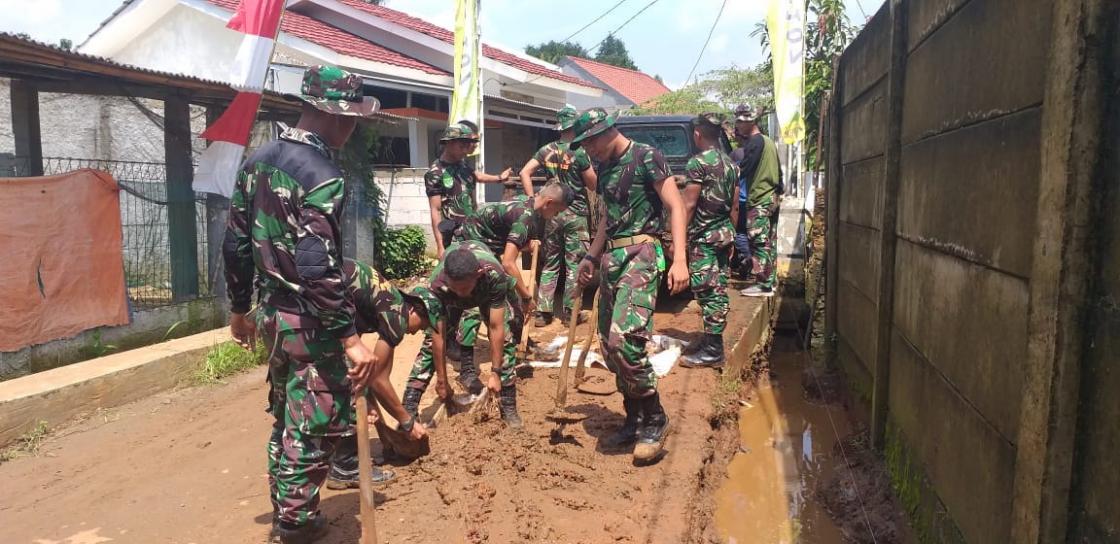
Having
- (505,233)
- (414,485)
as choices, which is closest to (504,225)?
(505,233)

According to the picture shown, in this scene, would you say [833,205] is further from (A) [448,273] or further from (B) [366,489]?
(B) [366,489]

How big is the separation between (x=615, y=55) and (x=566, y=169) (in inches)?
2678

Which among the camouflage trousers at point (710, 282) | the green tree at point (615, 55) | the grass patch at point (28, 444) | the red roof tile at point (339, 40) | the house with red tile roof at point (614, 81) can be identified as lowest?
the grass patch at point (28, 444)

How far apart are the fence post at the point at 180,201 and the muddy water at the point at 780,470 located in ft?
17.6

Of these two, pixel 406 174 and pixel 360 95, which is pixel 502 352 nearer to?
pixel 360 95

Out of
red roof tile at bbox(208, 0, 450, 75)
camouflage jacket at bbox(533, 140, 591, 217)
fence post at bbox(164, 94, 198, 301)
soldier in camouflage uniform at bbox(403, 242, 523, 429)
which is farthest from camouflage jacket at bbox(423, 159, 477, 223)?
red roof tile at bbox(208, 0, 450, 75)

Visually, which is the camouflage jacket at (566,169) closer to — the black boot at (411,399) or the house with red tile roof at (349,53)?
the black boot at (411,399)

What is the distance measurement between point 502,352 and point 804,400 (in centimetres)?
280

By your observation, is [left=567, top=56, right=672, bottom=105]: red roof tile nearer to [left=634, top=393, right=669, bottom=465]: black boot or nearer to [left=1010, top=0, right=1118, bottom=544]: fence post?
[left=634, top=393, right=669, bottom=465]: black boot

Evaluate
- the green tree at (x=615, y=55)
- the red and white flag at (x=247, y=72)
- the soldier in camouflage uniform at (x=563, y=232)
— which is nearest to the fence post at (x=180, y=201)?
the red and white flag at (x=247, y=72)

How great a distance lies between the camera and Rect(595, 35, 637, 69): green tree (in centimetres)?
6719

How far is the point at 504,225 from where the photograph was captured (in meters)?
5.04

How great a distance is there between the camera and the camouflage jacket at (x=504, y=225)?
4977mm

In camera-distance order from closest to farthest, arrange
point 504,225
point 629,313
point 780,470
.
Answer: point 629,313 → point 780,470 → point 504,225
